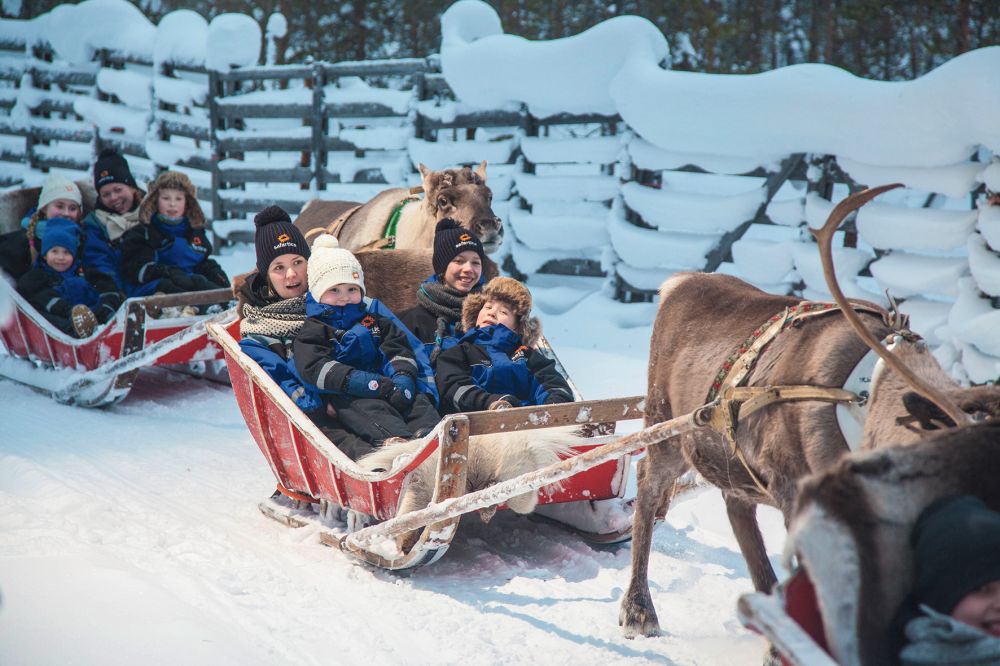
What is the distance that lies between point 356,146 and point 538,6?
23.9 ft

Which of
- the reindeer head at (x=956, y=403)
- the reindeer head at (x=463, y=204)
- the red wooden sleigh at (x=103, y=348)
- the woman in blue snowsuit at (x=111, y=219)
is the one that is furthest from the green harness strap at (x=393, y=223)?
the reindeer head at (x=956, y=403)

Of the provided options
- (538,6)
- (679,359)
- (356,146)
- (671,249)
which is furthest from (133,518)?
(538,6)

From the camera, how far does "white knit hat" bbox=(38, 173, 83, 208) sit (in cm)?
681

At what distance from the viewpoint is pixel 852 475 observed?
1448mm

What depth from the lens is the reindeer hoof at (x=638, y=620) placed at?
3.23 m

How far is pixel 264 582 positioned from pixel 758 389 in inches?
77.2

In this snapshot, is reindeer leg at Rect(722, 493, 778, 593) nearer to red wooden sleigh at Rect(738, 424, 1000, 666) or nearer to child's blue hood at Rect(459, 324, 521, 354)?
child's blue hood at Rect(459, 324, 521, 354)

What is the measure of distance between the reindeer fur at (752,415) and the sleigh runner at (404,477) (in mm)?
253

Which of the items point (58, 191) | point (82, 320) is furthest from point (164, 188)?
point (82, 320)

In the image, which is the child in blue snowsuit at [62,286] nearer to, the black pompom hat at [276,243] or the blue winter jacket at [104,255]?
the blue winter jacket at [104,255]

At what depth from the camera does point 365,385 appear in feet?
13.3

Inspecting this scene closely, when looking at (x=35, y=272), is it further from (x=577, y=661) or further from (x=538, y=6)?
(x=538, y=6)

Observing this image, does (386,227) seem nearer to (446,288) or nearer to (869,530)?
(446,288)

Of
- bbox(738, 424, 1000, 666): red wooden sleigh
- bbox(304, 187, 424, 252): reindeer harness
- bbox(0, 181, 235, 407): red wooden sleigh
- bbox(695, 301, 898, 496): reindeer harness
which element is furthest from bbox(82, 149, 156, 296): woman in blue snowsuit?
bbox(738, 424, 1000, 666): red wooden sleigh
